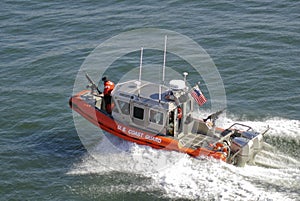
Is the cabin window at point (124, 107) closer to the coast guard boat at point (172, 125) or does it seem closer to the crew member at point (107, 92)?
the coast guard boat at point (172, 125)

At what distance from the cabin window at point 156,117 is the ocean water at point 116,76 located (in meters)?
1.39

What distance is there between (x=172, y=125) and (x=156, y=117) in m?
0.76

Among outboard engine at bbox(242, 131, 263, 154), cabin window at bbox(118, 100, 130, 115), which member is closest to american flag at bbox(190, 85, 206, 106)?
outboard engine at bbox(242, 131, 263, 154)

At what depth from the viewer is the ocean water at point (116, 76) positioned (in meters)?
21.1

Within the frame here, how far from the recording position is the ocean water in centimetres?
2109

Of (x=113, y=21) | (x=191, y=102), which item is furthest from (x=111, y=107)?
(x=113, y=21)

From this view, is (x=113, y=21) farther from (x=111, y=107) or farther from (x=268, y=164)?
(x=268, y=164)

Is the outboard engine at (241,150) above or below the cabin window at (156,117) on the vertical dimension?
below

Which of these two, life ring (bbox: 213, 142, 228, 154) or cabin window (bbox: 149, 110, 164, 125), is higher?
cabin window (bbox: 149, 110, 164, 125)

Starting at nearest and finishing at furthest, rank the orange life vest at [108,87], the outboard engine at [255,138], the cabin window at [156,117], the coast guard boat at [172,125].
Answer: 1. the coast guard boat at [172,125]
2. the cabin window at [156,117]
3. the outboard engine at [255,138]
4. the orange life vest at [108,87]

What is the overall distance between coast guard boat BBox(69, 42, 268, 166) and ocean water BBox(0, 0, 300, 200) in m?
0.52

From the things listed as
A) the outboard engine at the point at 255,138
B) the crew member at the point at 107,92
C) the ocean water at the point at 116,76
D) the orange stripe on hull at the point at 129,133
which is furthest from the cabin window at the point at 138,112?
the outboard engine at the point at 255,138

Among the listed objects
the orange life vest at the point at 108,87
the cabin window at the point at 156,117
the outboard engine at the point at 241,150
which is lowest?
the outboard engine at the point at 241,150

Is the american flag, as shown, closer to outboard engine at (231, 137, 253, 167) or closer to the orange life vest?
outboard engine at (231, 137, 253, 167)
